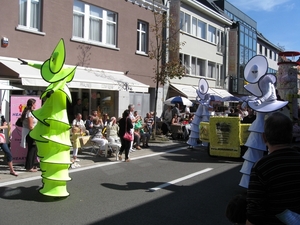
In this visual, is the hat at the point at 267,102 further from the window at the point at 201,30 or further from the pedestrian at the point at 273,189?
the window at the point at 201,30

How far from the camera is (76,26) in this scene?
50.7 feet

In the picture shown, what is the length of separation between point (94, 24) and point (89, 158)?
8135mm

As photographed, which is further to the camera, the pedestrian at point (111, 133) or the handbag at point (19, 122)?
the pedestrian at point (111, 133)

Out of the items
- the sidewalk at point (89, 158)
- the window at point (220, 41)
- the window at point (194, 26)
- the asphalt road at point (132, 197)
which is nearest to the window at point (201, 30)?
the window at point (194, 26)

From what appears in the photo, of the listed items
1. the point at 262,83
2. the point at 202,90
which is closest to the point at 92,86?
the point at 202,90

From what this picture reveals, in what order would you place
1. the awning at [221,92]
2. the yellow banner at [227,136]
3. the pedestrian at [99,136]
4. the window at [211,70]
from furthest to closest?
the window at [211,70] → the awning at [221,92] → the pedestrian at [99,136] → the yellow banner at [227,136]

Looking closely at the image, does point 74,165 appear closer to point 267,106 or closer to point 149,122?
point 267,106

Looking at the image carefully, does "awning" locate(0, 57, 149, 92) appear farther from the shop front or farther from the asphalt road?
the asphalt road

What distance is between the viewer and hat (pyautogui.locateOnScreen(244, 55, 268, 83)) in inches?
282

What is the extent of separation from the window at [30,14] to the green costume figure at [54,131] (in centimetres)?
795

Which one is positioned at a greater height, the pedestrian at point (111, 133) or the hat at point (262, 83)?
the hat at point (262, 83)

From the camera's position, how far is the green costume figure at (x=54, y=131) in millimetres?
6156

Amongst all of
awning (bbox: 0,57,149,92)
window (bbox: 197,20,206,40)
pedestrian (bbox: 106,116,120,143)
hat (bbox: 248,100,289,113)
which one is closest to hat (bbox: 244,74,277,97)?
hat (bbox: 248,100,289,113)

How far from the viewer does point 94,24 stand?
16.4 metres
